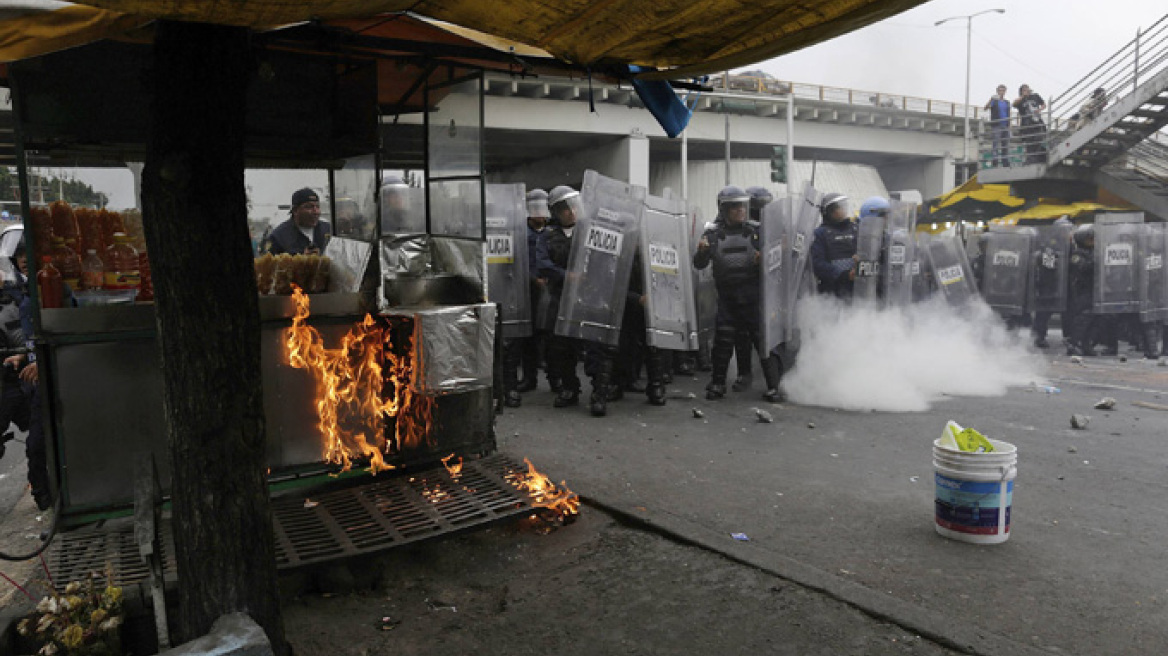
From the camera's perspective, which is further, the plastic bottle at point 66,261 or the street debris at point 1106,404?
the street debris at point 1106,404

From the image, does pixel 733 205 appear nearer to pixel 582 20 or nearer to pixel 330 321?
pixel 330 321

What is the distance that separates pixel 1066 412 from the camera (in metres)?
8.18

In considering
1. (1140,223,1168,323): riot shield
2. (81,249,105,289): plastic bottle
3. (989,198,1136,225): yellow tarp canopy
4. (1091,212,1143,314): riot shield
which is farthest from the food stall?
(989,198,1136,225): yellow tarp canopy

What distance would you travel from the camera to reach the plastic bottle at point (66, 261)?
437 centimetres

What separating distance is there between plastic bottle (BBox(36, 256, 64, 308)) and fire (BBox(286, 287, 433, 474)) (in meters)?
1.22

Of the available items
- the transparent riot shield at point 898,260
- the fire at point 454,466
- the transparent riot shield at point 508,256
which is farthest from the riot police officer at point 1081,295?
the fire at point 454,466

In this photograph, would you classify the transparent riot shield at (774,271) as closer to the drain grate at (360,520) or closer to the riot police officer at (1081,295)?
the drain grate at (360,520)

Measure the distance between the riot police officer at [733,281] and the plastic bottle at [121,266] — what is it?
232 inches

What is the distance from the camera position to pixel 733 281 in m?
8.70

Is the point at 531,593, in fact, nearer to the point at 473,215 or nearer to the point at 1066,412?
the point at 473,215

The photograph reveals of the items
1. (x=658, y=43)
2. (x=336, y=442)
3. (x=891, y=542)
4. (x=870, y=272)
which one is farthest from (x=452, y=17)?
(x=870, y=272)

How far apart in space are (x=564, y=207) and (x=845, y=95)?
2995cm

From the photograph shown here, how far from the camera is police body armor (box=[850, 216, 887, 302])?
9555 millimetres

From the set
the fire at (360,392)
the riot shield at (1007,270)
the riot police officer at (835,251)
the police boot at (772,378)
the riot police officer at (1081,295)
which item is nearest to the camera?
the fire at (360,392)
